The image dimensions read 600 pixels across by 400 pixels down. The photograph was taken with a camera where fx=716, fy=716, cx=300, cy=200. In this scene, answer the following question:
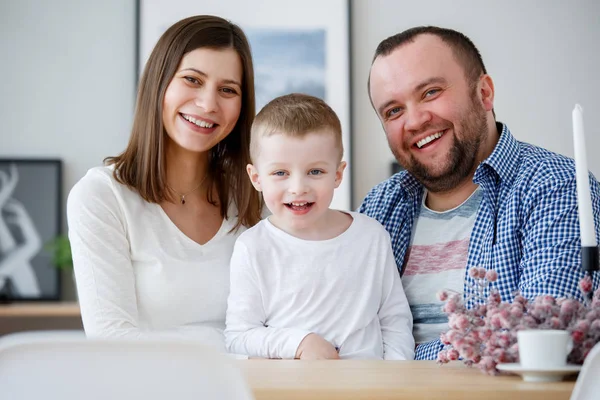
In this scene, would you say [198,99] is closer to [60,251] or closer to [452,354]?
[452,354]

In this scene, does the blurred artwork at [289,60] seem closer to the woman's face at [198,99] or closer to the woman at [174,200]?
the woman at [174,200]

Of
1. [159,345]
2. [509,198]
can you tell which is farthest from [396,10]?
[159,345]

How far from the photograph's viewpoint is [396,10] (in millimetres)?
3723

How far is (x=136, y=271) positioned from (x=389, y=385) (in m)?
1.05

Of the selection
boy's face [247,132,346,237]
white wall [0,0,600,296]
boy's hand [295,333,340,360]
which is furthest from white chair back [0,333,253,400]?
white wall [0,0,600,296]

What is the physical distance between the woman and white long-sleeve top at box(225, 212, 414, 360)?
19cm

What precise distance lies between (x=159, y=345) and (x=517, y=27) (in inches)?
138

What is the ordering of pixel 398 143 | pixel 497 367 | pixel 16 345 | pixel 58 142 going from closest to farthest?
pixel 16 345 → pixel 497 367 → pixel 398 143 → pixel 58 142

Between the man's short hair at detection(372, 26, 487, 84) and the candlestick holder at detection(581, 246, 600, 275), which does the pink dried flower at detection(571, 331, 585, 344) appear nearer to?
the candlestick holder at detection(581, 246, 600, 275)

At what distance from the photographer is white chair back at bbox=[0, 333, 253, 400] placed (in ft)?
2.22

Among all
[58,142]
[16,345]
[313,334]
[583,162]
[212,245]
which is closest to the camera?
[16,345]

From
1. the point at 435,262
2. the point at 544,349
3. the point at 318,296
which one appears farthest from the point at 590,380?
the point at 435,262

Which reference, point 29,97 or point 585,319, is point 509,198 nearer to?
point 585,319

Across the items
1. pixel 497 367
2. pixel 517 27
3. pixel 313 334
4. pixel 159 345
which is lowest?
pixel 313 334
